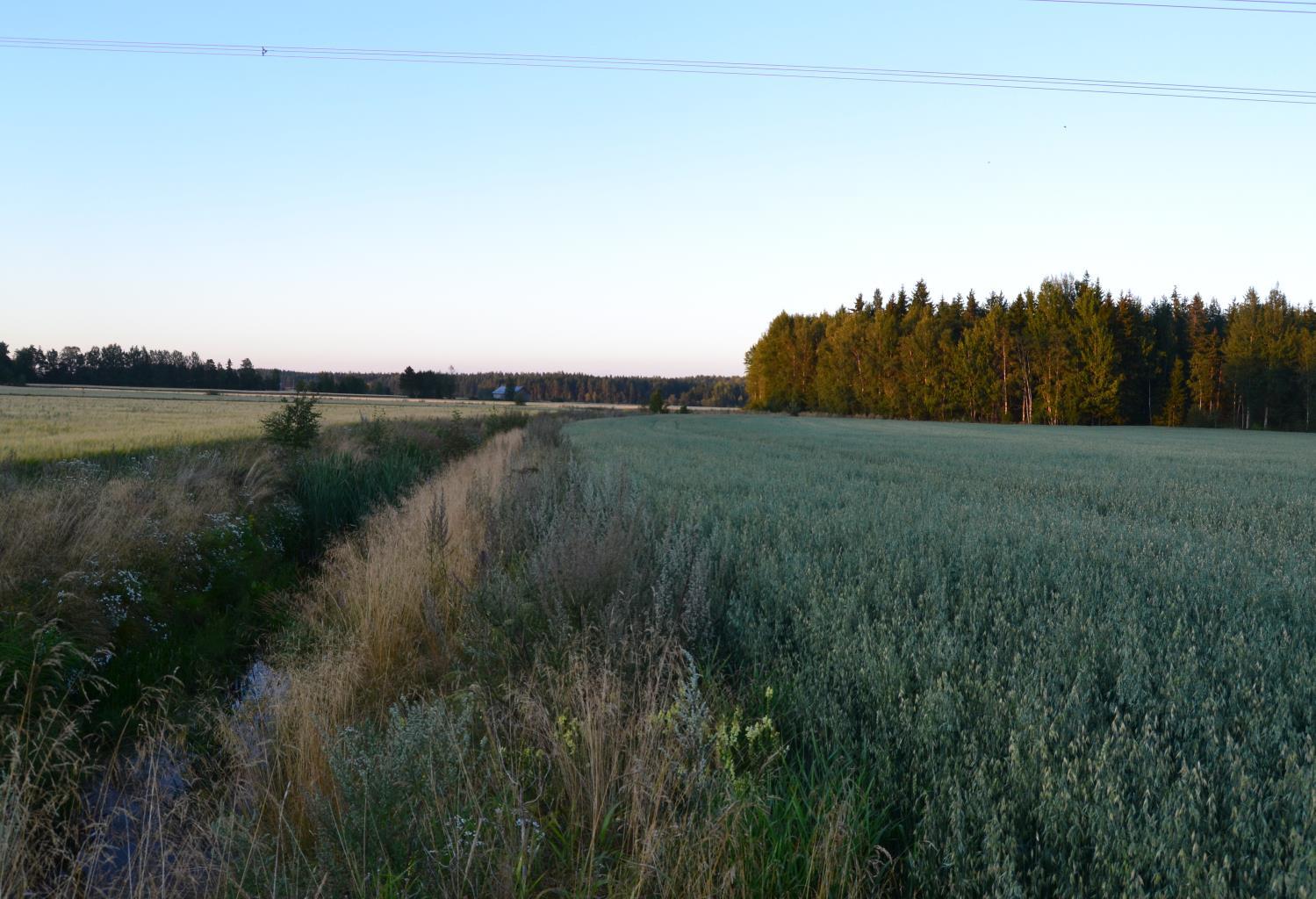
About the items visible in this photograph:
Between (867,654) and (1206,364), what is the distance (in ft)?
224

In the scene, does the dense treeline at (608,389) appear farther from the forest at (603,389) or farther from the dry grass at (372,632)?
the dry grass at (372,632)

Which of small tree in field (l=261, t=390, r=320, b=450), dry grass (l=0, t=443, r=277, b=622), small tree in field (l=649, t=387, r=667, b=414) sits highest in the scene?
small tree in field (l=649, t=387, r=667, b=414)

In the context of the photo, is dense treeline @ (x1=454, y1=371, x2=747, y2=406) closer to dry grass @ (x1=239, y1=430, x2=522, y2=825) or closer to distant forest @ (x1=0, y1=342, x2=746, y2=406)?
distant forest @ (x1=0, y1=342, x2=746, y2=406)

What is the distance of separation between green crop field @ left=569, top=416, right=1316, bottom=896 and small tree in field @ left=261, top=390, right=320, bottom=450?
46.0 feet

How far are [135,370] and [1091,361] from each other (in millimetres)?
110953

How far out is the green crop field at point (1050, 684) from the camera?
194cm

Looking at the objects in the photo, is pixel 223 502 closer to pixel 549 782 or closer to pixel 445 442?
pixel 549 782

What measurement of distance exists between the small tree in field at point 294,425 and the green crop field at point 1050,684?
14.0 meters

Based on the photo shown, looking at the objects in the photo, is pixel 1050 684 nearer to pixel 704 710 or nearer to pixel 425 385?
pixel 704 710

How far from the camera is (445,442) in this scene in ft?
81.9

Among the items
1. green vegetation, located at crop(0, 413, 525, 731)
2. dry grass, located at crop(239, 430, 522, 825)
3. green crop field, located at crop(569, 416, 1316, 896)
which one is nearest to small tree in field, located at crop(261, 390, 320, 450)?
green vegetation, located at crop(0, 413, 525, 731)

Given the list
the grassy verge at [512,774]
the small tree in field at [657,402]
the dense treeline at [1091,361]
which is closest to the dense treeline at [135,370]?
the small tree in field at [657,402]

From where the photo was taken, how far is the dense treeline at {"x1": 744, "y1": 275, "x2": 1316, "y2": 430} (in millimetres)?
52969

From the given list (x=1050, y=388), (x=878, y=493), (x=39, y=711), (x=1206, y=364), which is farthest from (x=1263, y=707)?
(x=1206, y=364)
